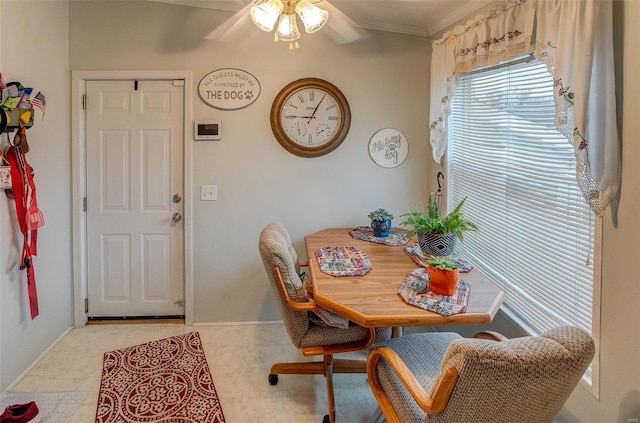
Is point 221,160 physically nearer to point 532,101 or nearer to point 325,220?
point 325,220

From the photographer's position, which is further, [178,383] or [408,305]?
[178,383]

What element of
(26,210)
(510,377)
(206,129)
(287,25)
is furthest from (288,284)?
(26,210)

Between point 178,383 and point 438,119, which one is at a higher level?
point 438,119

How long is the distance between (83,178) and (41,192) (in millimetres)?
404

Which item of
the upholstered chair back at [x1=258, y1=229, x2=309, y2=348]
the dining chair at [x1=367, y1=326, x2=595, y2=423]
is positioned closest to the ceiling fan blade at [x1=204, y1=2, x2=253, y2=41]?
the upholstered chair back at [x1=258, y1=229, x2=309, y2=348]

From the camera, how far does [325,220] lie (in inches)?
116

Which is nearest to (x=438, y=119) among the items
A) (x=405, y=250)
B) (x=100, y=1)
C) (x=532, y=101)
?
(x=532, y=101)

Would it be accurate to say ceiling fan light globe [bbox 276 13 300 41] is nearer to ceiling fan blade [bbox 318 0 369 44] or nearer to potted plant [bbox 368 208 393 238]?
ceiling fan blade [bbox 318 0 369 44]

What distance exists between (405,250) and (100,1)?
276cm

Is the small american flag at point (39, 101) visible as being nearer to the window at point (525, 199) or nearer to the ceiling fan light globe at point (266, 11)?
the ceiling fan light globe at point (266, 11)

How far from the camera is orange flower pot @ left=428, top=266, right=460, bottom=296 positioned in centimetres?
155

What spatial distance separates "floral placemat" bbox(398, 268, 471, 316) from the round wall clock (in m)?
1.45

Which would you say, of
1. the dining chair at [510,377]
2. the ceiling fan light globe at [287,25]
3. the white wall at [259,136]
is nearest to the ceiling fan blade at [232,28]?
the white wall at [259,136]

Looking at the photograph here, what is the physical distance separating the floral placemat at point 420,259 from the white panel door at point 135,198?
1752mm
